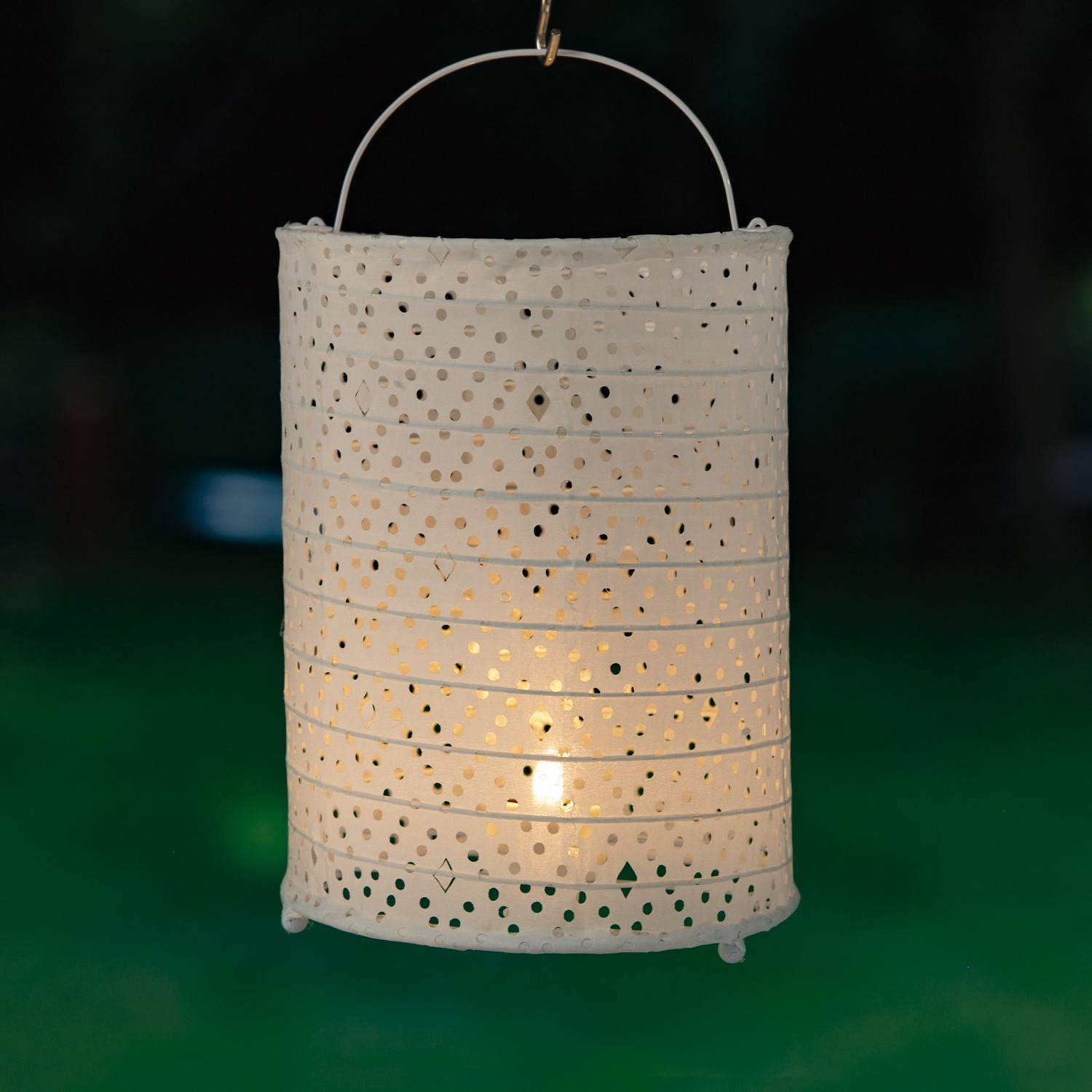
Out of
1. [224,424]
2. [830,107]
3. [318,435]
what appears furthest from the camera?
[224,424]

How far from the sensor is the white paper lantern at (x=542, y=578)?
112 inches

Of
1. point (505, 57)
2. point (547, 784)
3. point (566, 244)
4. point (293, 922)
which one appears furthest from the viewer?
point (293, 922)

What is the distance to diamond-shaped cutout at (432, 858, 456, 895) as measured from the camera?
2961 millimetres

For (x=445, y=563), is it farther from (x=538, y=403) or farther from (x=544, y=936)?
(x=544, y=936)

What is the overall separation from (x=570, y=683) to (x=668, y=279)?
0.73 m

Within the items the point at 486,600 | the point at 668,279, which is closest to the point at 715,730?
the point at 486,600

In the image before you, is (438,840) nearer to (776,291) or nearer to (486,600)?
(486,600)

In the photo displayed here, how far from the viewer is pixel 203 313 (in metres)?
8.14

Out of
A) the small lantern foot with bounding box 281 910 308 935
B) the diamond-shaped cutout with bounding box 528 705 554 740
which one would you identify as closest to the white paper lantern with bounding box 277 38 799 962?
the diamond-shaped cutout with bounding box 528 705 554 740

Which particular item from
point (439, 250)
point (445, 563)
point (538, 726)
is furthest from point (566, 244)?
point (538, 726)

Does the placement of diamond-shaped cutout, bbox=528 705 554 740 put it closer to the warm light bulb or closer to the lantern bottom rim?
the warm light bulb

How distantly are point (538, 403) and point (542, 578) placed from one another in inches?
12.2

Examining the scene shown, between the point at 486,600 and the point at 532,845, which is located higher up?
the point at 486,600

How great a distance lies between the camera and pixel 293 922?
10.6 feet
